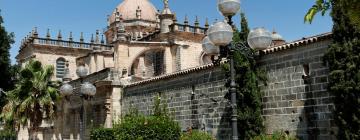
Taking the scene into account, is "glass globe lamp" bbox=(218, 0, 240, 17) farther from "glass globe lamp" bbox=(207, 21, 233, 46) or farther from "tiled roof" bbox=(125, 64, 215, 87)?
"tiled roof" bbox=(125, 64, 215, 87)

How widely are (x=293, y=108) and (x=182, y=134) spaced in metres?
5.26

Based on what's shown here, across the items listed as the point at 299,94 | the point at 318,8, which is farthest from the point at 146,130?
the point at 318,8

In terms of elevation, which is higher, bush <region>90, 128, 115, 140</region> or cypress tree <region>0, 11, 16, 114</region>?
cypress tree <region>0, 11, 16, 114</region>

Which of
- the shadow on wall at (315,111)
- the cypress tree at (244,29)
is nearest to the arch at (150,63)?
the cypress tree at (244,29)

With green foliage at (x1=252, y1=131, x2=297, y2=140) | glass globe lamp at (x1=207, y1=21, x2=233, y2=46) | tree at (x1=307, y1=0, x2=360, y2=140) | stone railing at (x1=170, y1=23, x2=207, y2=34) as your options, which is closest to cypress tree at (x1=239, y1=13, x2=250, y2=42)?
green foliage at (x1=252, y1=131, x2=297, y2=140)

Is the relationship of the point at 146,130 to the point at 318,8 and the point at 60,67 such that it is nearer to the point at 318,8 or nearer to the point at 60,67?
the point at 318,8

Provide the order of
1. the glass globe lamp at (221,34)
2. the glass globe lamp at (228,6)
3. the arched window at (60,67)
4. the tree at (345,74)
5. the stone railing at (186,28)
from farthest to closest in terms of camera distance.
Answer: the arched window at (60,67)
the stone railing at (186,28)
the tree at (345,74)
the glass globe lamp at (228,6)
the glass globe lamp at (221,34)

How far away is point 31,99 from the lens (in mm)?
23641

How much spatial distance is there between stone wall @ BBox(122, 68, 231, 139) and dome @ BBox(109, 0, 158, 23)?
81.4ft

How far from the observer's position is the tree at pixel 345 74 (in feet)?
38.8

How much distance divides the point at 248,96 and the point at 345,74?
3.97 meters

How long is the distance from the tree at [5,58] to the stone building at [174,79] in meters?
4.10

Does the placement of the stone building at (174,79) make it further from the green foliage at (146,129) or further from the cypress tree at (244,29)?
the green foliage at (146,129)

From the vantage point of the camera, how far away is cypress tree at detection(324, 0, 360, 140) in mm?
11812
